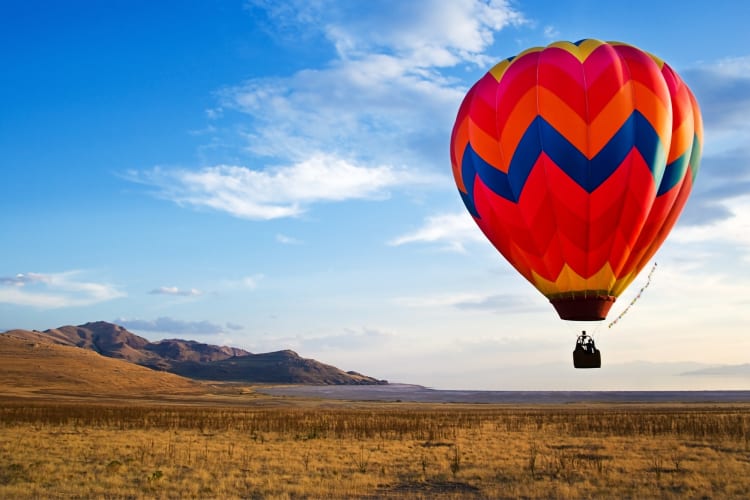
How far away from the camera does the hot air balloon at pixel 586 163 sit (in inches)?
782

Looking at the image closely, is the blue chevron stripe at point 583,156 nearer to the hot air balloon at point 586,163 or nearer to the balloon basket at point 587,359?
the hot air balloon at point 586,163

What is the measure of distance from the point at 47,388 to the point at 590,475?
113013 mm

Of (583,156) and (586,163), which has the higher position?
(583,156)

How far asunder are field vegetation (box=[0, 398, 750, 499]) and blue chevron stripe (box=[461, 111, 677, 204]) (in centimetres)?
934

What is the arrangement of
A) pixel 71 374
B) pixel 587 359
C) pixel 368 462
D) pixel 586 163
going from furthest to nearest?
pixel 71 374
pixel 368 462
pixel 586 163
pixel 587 359

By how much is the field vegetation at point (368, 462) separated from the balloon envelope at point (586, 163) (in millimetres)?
5932

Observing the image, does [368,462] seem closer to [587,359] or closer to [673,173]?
[587,359]

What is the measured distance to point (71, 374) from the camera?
132500mm

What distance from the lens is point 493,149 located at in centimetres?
2159

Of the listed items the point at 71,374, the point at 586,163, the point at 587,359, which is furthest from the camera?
the point at 71,374

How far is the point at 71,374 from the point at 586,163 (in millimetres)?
134639

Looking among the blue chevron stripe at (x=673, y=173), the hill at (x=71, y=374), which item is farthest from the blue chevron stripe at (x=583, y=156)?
the hill at (x=71, y=374)

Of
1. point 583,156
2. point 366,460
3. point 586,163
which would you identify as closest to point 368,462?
point 366,460

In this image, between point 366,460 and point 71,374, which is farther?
point 71,374
